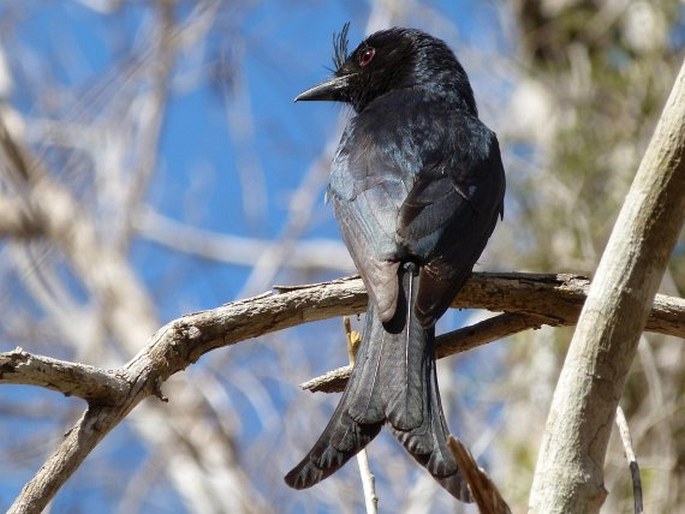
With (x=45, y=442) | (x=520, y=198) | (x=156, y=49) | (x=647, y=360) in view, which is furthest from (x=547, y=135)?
(x=45, y=442)

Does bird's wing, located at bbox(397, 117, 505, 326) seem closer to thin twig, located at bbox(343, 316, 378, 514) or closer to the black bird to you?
the black bird

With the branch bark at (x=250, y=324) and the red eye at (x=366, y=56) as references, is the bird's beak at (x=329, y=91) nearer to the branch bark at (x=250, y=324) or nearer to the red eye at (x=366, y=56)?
the red eye at (x=366, y=56)

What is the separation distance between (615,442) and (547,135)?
2.11 metres

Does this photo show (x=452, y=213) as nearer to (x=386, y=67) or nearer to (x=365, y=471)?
(x=365, y=471)

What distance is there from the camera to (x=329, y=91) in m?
4.84

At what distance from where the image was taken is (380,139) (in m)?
3.91

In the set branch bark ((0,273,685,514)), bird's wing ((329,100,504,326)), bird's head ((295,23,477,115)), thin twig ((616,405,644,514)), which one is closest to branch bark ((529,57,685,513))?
thin twig ((616,405,644,514))

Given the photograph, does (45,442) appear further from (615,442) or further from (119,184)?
(615,442)

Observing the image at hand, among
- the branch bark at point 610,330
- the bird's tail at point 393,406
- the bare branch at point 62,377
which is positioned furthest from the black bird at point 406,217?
the bare branch at point 62,377

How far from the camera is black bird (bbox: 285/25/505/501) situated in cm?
257

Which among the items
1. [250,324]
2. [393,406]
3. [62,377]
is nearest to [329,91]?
[250,324]

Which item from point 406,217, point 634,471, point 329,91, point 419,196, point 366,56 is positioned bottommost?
point 634,471

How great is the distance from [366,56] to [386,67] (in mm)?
106

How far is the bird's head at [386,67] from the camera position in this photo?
4.77 meters
